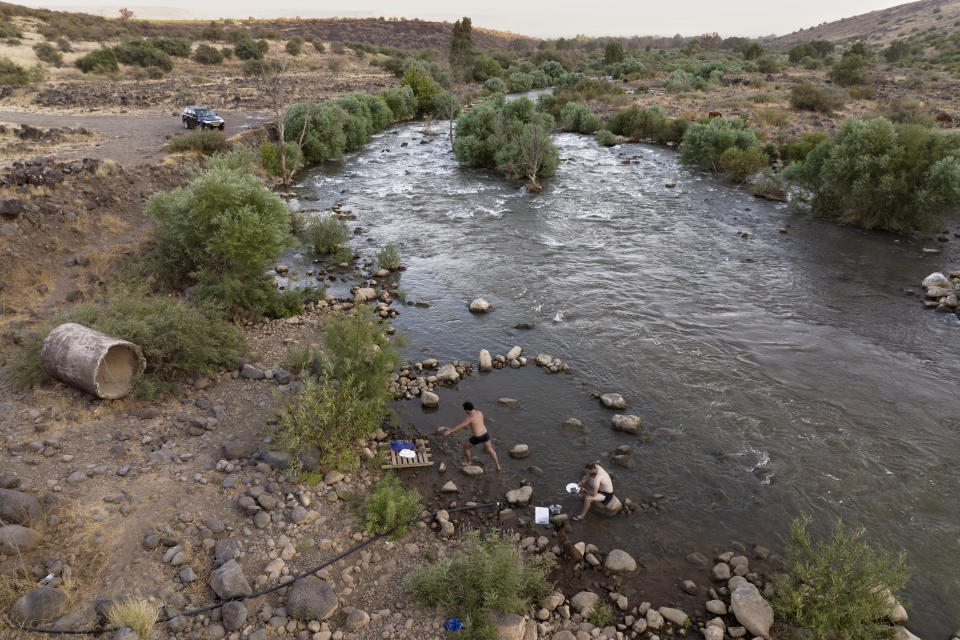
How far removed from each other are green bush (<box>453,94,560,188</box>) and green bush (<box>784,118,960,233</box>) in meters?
12.8

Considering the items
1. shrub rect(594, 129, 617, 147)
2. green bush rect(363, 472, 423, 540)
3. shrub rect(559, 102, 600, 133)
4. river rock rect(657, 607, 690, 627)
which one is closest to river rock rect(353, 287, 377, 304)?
green bush rect(363, 472, 423, 540)

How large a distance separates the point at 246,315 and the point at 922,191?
2277 centimetres

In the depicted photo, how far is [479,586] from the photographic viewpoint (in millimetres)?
6629

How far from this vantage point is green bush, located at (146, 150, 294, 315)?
43.3 feet

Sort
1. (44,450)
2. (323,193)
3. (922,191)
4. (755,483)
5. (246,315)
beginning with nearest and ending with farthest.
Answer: (44,450), (755,483), (246,315), (922,191), (323,193)

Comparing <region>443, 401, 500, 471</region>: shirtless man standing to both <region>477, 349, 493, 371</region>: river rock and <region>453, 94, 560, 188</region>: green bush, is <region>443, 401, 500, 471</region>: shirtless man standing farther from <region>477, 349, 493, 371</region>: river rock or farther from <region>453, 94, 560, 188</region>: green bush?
<region>453, 94, 560, 188</region>: green bush

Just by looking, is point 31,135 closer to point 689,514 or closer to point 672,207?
point 672,207

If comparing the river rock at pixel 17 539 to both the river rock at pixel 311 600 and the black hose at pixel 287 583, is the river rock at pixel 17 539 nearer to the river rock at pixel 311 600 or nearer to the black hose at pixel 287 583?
the black hose at pixel 287 583

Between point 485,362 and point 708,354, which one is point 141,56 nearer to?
point 485,362

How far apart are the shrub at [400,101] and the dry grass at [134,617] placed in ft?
139

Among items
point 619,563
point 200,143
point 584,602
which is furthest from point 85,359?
point 200,143

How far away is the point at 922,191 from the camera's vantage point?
A: 1884cm

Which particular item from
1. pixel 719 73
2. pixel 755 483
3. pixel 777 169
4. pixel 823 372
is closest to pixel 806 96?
pixel 777 169

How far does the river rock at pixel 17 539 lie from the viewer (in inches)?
254
